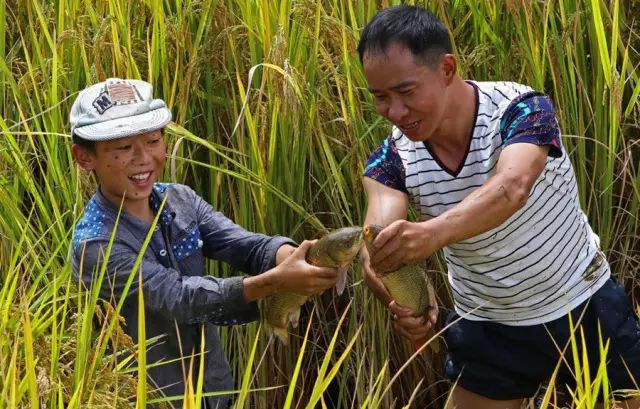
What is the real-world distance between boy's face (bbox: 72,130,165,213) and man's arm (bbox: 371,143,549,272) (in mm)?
567

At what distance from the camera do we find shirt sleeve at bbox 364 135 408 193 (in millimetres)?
2828

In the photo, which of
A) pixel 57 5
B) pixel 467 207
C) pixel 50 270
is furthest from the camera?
pixel 57 5

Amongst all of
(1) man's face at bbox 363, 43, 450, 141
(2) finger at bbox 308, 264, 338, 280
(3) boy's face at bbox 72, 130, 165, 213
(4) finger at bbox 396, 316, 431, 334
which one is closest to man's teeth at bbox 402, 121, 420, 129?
(1) man's face at bbox 363, 43, 450, 141

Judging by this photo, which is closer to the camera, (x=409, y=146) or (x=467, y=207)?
(x=467, y=207)

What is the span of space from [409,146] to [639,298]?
3.95 ft

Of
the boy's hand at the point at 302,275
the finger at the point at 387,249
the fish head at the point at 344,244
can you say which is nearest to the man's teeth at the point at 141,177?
the boy's hand at the point at 302,275

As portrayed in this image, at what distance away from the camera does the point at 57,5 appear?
3.72m

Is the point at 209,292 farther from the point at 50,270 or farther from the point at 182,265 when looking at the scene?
the point at 50,270

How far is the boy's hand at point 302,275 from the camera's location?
255 cm

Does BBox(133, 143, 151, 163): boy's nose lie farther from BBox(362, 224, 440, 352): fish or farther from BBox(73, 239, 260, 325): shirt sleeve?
BBox(362, 224, 440, 352): fish

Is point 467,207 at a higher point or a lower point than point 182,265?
higher

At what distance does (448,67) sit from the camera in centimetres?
268

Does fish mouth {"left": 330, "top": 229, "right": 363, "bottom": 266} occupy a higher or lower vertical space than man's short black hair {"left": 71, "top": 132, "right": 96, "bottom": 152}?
lower

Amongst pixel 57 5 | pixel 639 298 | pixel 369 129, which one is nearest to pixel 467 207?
pixel 369 129
